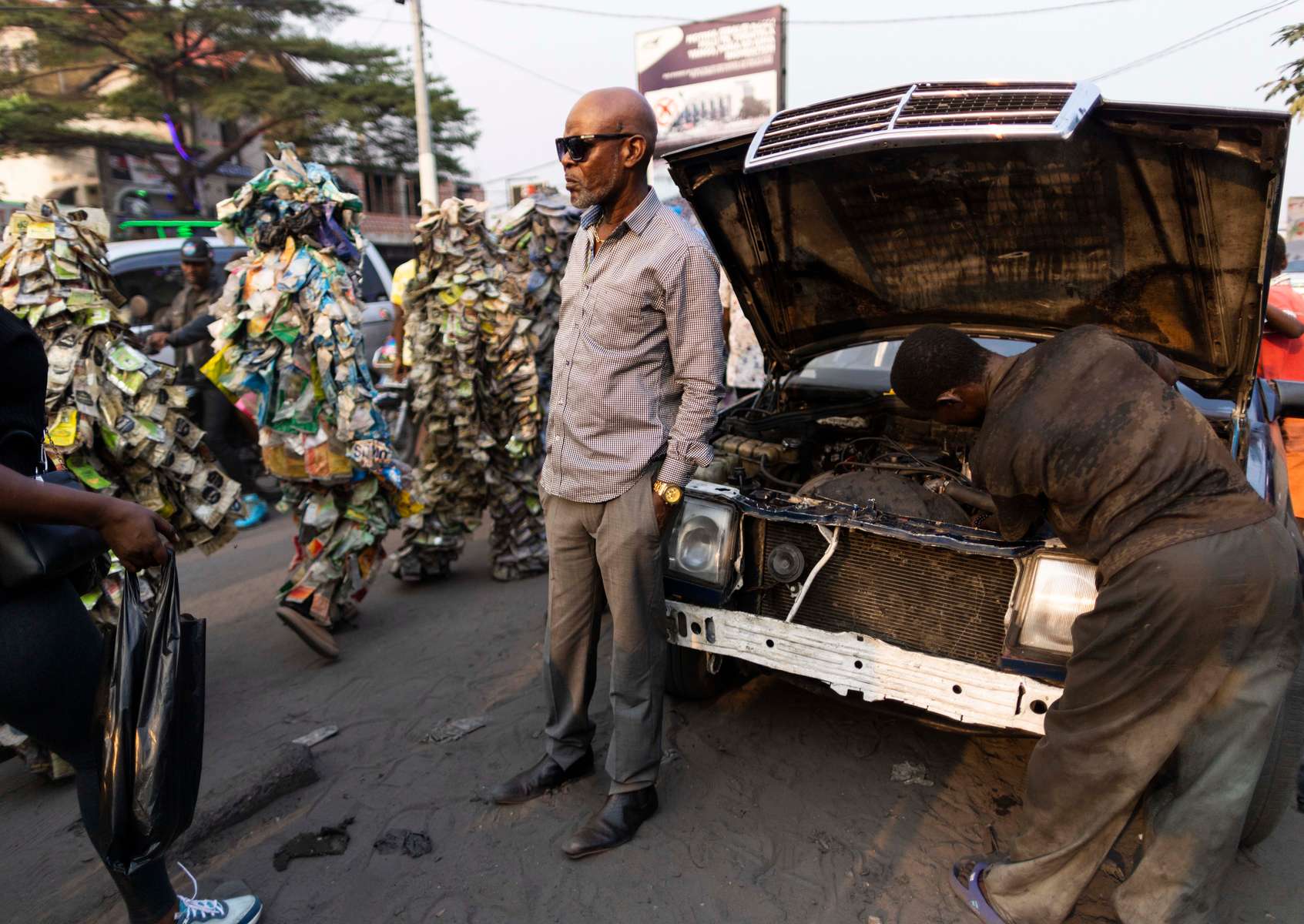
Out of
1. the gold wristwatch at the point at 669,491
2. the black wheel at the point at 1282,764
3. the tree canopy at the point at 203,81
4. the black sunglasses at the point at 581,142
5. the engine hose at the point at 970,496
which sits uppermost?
the tree canopy at the point at 203,81

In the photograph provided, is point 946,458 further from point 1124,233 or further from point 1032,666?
point 1032,666

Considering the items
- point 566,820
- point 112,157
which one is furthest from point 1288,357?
point 112,157

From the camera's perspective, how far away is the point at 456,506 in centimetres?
520

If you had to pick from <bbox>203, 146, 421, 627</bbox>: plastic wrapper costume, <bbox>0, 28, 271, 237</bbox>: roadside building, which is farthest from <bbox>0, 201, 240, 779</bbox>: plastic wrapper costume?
<bbox>0, 28, 271, 237</bbox>: roadside building

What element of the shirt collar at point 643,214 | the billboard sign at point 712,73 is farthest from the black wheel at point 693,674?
the billboard sign at point 712,73

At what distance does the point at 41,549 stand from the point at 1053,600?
99.0 inches

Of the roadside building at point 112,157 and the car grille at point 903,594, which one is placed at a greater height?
the roadside building at point 112,157

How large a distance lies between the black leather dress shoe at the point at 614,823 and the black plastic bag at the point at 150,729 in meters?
1.12

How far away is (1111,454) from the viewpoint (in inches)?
78.0

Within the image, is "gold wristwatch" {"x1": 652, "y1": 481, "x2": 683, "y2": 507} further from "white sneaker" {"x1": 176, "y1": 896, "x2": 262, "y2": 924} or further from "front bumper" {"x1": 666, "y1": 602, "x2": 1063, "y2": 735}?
"white sneaker" {"x1": 176, "y1": 896, "x2": 262, "y2": 924}

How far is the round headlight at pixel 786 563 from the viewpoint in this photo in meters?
2.71

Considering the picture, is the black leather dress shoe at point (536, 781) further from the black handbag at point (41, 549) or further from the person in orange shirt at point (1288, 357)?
the person in orange shirt at point (1288, 357)

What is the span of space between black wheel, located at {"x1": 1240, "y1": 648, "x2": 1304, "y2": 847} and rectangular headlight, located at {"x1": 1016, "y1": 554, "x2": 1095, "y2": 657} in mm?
586

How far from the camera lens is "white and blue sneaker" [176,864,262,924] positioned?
215 cm
